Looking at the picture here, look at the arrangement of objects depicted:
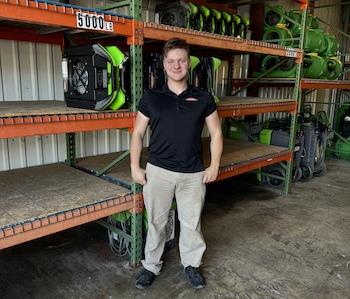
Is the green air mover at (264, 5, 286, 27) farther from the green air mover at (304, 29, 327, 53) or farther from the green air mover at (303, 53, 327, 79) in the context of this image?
the green air mover at (303, 53, 327, 79)

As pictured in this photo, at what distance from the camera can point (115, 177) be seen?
8.89 feet

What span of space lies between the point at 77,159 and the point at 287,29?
3278 millimetres

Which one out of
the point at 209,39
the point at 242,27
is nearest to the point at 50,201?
the point at 209,39

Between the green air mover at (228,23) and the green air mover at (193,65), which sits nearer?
the green air mover at (193,65)

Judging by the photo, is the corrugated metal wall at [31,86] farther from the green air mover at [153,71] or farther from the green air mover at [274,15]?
the green air mover at [274,15]

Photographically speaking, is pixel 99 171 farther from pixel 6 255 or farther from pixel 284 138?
pixel 284 138

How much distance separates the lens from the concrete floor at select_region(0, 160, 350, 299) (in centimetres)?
238

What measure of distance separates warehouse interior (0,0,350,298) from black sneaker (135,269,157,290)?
44 mm

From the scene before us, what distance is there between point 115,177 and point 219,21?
2.01 meters

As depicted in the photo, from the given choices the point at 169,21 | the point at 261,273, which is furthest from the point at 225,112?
the point at 261,273

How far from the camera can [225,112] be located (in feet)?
10.3

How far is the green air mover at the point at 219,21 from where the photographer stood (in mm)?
3416

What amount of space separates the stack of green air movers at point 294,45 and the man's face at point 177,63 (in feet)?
8.95

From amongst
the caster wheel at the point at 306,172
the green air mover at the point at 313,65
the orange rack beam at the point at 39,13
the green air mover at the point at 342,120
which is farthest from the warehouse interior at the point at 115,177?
the green air mover at the point at 342,120
